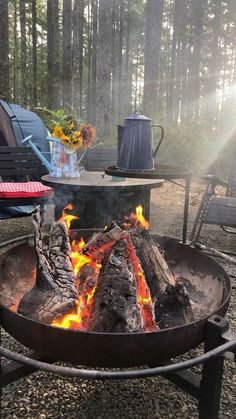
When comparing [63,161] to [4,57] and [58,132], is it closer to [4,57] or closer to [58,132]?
[58,132]

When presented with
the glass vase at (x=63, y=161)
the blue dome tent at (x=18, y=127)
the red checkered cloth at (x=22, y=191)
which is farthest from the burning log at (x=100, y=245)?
the blue dome tent at (x=18, y=127)

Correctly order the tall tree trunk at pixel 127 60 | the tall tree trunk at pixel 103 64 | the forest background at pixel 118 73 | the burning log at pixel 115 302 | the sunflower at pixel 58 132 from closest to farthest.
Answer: the burning log at pixel 115 302 < the sunflower at pixel 58 132 < the forest background at pixel 118 73 < the tall tree trunk at pixel 103 64 < the tall tree trunk at pixel 127 60

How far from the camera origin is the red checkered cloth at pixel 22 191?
3.81 metres

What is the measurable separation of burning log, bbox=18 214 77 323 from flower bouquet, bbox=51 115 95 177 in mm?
1402

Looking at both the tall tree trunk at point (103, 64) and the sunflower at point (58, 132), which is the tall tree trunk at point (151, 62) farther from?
the sunflower at point (58, 132)

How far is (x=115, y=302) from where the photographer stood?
155 cm

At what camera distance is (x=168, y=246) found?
8.07 ft

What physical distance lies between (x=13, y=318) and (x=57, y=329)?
0.79 ft

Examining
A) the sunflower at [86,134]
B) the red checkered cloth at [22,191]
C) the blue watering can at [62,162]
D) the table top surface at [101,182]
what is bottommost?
the red checkered cloth at [22,191]

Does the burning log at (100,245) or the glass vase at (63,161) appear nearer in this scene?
the burning log at (100,245)

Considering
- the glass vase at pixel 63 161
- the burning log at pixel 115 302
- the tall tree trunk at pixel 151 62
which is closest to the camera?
the burning log at pixel 115 302

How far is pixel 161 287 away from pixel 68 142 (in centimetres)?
194

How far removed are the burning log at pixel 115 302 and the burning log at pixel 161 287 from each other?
165 mm

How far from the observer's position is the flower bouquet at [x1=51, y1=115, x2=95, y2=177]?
11.1 feet
